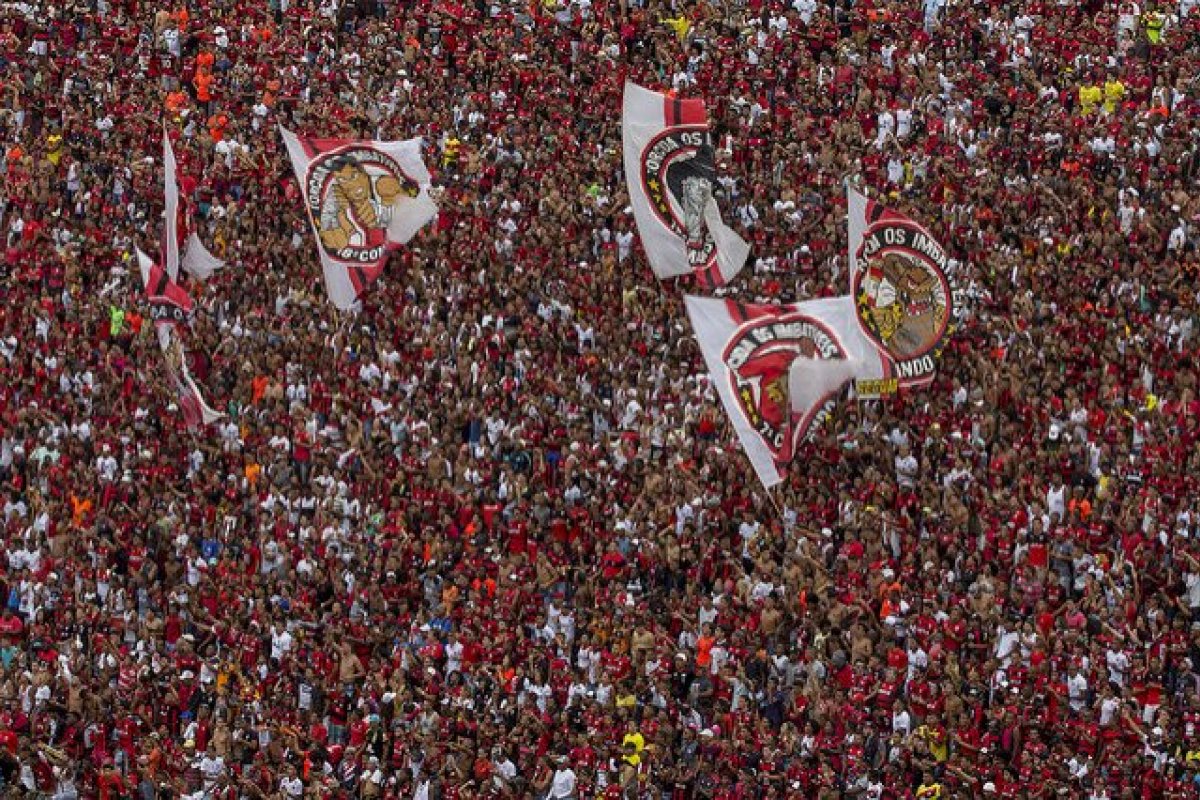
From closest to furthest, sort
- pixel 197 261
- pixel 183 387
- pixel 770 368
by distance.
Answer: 1. pixel 770 368
2. pixel 183 387
3. pixel 197 261

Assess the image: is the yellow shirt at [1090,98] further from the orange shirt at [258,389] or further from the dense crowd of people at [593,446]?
the orange shirt at [258,389]

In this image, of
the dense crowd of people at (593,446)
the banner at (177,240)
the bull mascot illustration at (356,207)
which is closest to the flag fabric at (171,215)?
the banner at (177,240)

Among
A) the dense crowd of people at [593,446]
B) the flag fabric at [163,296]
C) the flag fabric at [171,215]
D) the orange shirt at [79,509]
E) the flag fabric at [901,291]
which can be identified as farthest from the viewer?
the flag fabric at [171,215]

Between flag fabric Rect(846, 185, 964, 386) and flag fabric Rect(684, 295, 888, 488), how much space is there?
639 mm

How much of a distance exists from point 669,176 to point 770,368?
19.0 feet

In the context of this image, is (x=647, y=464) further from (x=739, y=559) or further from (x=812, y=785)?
(x=812, y=785)

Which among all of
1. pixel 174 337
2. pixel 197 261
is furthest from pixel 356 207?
pixel 197 261

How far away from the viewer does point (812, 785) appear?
37688 millimetres

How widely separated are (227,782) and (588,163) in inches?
476

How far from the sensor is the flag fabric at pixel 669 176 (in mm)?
44938

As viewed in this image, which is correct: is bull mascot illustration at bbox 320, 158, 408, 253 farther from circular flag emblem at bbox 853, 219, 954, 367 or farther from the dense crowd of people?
circular flag emblem at bbox 853, 219, 954, 367

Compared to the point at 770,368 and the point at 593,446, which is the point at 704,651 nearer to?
the point at 770,368

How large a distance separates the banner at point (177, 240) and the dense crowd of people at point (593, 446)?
532 mm

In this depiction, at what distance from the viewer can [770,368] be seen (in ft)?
130
